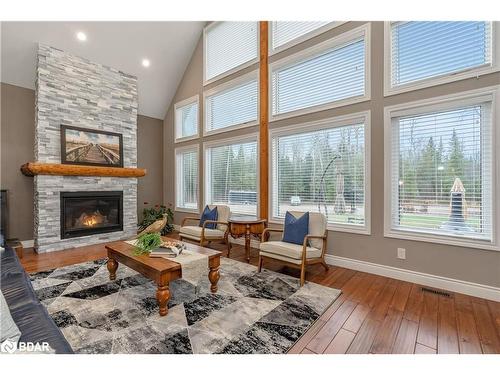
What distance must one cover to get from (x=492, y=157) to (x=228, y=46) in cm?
492

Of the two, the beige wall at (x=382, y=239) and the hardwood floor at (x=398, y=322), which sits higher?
the beige wall at (x=382, y=239)

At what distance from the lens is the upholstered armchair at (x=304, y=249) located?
114 inches

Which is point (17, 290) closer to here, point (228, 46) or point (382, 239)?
point (382, 239)

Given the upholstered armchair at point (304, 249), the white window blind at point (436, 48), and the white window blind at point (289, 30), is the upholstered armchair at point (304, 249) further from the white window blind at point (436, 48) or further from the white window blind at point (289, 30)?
the white window blind at point (289, 30)

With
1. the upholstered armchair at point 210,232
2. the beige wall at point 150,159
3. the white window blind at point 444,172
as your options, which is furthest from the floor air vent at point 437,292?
the beige wall at point 150,159

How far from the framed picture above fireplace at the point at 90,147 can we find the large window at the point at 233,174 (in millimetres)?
1971

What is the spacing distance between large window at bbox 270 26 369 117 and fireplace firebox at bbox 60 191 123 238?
3.91 meters

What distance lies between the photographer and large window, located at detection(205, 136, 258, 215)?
4750mm

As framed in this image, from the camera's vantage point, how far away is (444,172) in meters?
2.81

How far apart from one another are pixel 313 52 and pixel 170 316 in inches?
164

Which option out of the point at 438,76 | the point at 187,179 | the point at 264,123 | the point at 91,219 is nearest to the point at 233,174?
the point at 264,123

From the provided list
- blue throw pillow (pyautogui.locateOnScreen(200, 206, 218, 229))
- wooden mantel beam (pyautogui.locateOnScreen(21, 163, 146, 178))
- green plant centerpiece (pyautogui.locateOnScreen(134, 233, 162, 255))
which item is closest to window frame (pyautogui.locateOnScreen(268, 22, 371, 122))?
blue throw pillow (pyautogui.locateOnScreen(200, 206, 218, 229))

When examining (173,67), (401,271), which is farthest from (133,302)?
(173,67)
